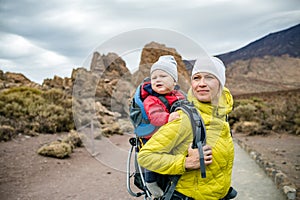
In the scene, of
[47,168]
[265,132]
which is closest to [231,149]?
[47,168]

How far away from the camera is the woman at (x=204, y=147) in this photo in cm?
171

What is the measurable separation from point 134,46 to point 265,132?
1238 cm

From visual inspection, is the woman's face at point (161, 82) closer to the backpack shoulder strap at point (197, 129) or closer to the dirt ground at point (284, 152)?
the backpack shoulder strap at point (197, 129)

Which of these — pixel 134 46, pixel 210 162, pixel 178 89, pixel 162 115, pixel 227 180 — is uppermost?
pixel 134 46

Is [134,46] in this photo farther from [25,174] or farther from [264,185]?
[25,174]

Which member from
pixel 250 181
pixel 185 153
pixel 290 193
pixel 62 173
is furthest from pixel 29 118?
pixel 185 153

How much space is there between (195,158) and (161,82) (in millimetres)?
610

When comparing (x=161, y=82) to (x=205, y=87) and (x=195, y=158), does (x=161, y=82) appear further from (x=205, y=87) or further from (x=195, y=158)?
(x=195, y=158)

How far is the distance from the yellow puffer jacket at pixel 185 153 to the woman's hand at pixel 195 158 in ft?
0.10

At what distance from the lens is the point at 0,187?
631 cm

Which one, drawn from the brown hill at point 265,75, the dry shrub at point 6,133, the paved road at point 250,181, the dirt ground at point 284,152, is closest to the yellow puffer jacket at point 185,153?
the paved road at point 250,181

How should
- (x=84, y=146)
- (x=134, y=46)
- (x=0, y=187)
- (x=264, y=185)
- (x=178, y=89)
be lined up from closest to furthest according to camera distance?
1. (x=178, y=89)
2. (x=134, y=46)
3. (x=264, y=185)
4. (x=0, y=187)
5. (x=84, y=146)

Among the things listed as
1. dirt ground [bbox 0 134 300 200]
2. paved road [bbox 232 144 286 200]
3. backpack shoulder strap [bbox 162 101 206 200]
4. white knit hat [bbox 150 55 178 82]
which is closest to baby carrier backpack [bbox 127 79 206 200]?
backpack shoulder strap [bbox 162 101 206 200]

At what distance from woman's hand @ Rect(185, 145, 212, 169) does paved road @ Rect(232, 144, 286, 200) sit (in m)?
3.43
